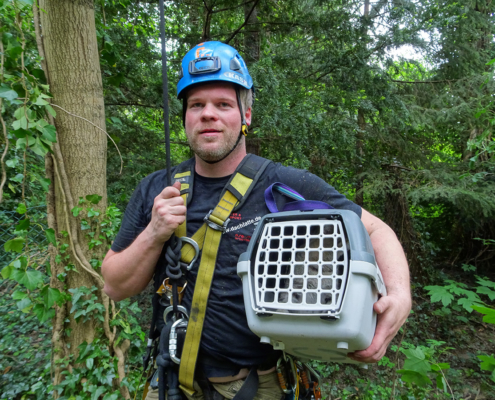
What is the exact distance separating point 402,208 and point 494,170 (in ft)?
5.08

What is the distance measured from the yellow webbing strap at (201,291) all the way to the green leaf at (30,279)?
1194mm

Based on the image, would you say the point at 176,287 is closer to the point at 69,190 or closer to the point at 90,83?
the point at 69,190

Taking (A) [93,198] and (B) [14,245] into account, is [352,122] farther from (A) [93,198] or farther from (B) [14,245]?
(B) [14,245]

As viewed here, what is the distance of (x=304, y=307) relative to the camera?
1.01 m

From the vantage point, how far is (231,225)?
5.29 feet

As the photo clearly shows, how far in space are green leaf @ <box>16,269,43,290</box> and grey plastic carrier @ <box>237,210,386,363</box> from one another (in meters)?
1.61

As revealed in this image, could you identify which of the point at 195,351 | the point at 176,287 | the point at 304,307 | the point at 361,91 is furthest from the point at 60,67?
the point at 361,91

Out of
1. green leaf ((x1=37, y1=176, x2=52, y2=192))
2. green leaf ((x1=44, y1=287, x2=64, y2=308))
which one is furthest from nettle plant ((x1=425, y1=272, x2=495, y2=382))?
green leaf ((x1=37, y1=176, x2=52, y2=192))

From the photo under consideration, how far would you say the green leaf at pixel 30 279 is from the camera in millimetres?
2023

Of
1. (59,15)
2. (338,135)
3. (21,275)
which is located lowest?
(21,275)

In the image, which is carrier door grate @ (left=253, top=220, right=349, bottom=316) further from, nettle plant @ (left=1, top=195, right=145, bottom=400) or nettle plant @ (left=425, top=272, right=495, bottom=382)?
nettle plant @ (left=1, top=195, right=145, bottom=400)

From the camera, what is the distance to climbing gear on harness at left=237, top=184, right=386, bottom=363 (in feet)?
3.30

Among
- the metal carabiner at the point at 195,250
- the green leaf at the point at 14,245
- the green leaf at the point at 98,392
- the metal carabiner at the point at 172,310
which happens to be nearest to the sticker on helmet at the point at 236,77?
the metal carabiner at the point at 195,250

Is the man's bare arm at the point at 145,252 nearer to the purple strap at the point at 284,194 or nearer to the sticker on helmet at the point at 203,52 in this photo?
the purple strap at the point at 284,194
